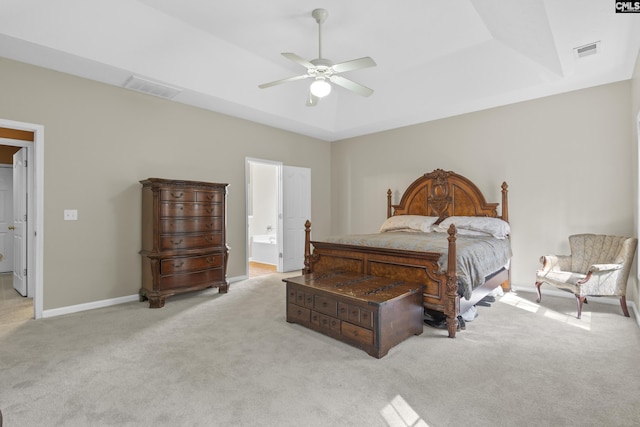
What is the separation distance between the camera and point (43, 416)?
196 cm

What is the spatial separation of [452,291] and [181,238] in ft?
10.9

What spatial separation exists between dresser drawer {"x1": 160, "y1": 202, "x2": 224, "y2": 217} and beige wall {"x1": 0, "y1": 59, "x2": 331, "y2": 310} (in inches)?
Result: 23.8

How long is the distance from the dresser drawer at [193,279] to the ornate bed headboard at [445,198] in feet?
11.0

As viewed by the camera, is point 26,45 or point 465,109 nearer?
point 26,45

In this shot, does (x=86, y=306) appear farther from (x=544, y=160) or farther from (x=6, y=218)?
(x=544, y=160)

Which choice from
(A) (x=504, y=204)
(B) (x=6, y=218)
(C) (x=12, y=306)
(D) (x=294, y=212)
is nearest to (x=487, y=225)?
(A) (x=504, y=204)

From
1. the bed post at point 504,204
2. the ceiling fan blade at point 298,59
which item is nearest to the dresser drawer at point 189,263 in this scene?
the ceiling fan blade at point 298,59

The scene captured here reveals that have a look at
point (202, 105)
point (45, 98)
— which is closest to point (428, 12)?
point (202, 105)

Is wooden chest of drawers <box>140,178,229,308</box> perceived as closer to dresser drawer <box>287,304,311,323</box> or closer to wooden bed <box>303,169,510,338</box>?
wooden bed <box>303,169,510,338</box>

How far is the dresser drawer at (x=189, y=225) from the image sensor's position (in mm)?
4197

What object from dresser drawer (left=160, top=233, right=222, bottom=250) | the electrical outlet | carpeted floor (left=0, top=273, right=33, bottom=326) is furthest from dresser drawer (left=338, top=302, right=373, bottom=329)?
carpeted floor (left=0, top=273, right=33, bottom=326)

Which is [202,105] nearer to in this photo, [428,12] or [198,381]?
[428,12]

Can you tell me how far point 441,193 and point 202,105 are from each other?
4.08 meters

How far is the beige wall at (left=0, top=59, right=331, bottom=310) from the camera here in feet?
12.4
